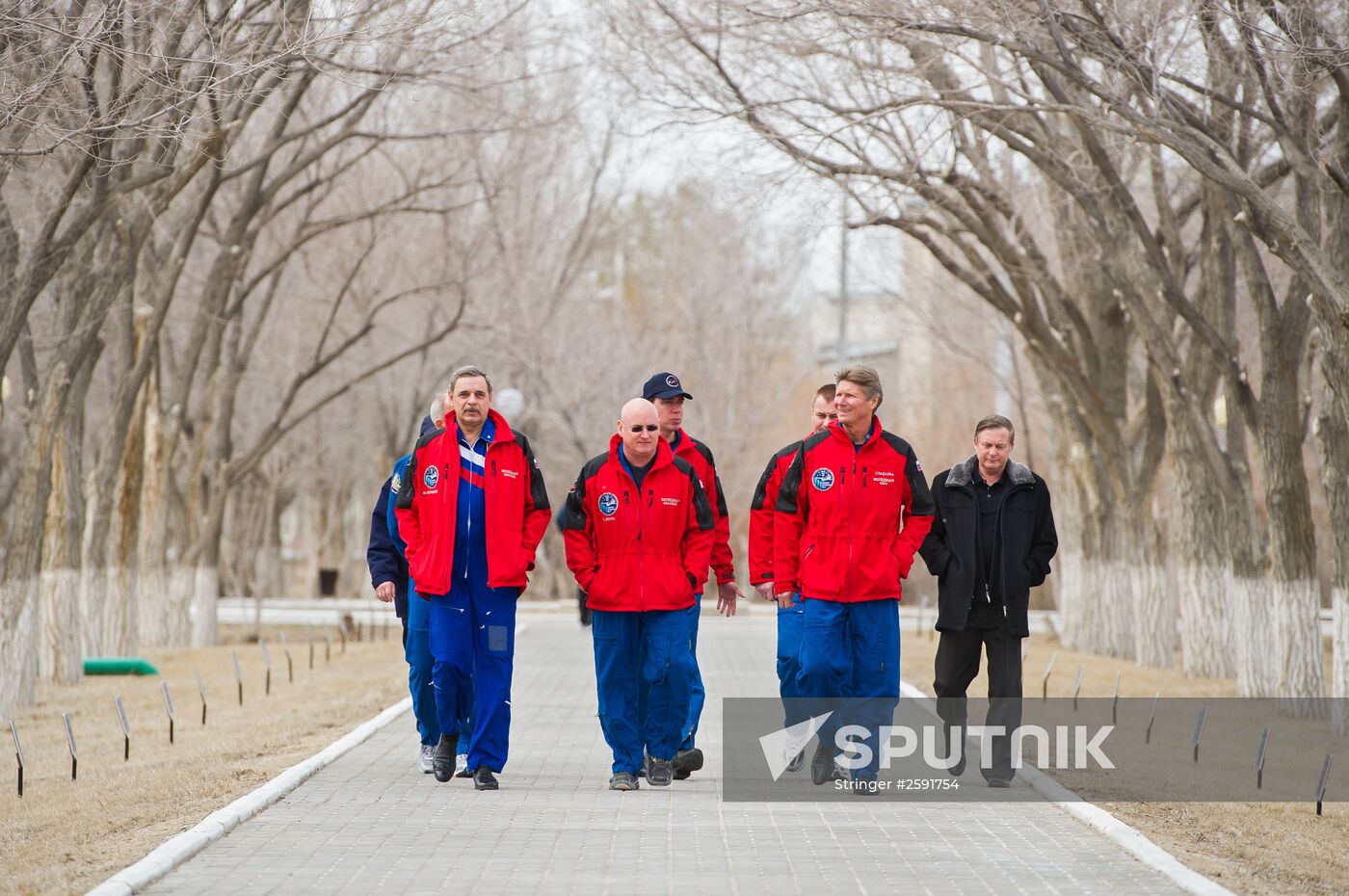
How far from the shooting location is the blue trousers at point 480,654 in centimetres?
897

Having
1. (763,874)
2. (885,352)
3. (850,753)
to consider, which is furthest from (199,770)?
(885,352)

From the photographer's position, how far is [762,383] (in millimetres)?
43094

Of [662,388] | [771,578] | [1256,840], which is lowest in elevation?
[1256,840]

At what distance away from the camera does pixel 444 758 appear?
9.16m

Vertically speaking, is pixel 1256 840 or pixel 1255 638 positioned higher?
pixel 1255 638

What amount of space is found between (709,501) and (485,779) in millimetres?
1905

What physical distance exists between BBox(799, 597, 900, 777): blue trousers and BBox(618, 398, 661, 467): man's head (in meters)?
1.18

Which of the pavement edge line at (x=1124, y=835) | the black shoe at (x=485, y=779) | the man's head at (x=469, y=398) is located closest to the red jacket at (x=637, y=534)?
the man's head at (x=469, y=398)

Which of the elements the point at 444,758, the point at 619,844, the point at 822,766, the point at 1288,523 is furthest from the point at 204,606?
the point at 619,844

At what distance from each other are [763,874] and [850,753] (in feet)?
7.22

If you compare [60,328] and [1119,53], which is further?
[60,328]

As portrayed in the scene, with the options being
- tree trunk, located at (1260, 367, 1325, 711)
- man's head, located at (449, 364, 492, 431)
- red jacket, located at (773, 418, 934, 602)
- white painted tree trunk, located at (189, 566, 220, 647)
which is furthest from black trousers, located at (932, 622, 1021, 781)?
white painted tree trunk, located at (189, 566, 220, 647)

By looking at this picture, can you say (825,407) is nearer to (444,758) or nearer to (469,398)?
(469,398)

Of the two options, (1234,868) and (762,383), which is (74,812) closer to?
(1234,868)
